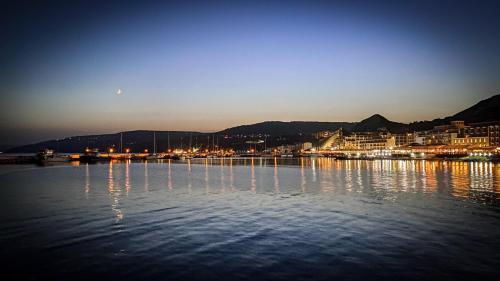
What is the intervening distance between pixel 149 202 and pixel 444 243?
1956 centimetres

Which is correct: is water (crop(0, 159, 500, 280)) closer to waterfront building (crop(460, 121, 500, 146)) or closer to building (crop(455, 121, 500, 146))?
waterfront building (crop(460, 121, 500, 146))

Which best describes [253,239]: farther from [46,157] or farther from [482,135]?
[482,135]

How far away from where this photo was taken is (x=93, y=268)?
39.3ft

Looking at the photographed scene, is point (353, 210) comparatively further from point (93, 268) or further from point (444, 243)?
point (93, 268)

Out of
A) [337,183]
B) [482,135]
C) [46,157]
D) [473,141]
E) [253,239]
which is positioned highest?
[482,135]

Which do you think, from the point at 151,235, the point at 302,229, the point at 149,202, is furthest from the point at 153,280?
the point at 149,202

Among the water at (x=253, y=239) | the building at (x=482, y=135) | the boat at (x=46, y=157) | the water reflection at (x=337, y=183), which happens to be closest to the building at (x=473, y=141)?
the building at (x=482, y=135)

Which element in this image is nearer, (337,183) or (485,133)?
(337,183)

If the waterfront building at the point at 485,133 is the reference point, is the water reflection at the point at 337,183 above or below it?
below

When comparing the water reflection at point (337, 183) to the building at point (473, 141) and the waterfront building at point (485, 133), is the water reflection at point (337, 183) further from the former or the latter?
the building at point (473, 141)

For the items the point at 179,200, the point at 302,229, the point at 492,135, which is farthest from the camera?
the point at 492,135

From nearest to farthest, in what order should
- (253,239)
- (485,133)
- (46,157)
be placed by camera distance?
1. (253,239)
2. (46,157)
3. (485,133)

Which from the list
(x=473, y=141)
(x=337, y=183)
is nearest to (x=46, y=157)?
(x=337, y=183)

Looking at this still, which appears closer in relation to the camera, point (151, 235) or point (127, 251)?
point (127, 251)
